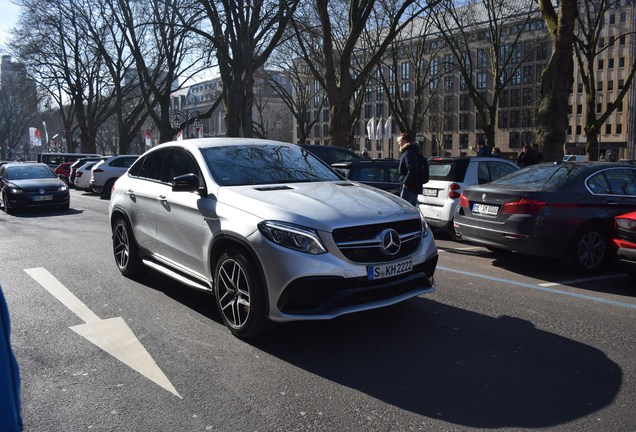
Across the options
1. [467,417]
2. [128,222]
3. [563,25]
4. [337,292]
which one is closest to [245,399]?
[337,292]

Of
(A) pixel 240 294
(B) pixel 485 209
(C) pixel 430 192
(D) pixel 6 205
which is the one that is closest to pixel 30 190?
(D) pixel 6 205

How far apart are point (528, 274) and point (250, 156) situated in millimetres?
4248

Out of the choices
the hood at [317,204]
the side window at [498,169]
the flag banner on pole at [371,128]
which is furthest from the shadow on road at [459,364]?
the flag banner on pole at [371,128]

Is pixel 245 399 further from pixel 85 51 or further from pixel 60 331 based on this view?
pixel 85 51

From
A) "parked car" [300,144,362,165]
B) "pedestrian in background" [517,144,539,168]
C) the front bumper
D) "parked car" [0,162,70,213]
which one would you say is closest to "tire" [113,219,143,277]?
the front bumper

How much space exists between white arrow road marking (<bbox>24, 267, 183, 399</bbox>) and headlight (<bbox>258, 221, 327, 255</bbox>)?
133 centimetres

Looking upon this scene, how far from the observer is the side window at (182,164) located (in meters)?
5.76

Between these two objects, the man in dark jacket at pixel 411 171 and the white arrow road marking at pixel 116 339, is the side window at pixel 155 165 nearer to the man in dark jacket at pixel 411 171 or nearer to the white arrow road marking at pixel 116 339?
the white arrow road marking at pixel 116 339

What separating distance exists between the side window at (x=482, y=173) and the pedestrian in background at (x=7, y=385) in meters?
9.74

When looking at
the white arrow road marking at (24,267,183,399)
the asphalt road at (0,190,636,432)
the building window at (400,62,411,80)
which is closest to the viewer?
the asphalt road at (0,190,636,432)

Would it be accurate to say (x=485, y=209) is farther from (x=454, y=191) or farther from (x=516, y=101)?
(x=516, y=101)

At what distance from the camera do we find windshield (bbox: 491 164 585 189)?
7.71 meters

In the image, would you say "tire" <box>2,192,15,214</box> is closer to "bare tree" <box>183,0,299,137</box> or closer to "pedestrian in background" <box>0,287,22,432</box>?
"bare tree" <box>183,0,299,137</box>

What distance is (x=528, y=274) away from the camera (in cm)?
756
